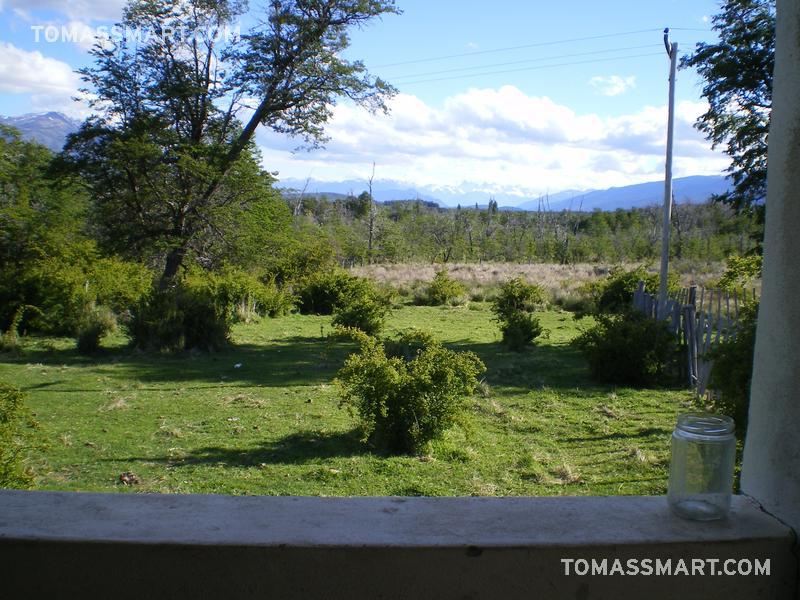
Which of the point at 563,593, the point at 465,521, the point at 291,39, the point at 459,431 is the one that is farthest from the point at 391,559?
the point at 291,39

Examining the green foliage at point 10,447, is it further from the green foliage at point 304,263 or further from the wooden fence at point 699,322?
the green foliage at point 304,263

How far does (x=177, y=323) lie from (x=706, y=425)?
12956 mm

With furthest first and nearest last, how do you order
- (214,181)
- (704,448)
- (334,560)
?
(214,181), (704,448), (334,560)

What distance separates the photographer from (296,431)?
8.12 meters

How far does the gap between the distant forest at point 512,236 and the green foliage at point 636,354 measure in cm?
2895

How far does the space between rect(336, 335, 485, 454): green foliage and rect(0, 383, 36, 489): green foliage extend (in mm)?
3166

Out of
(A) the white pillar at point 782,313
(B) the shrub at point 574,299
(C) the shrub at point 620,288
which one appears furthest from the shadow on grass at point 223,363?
(B) the shrub at point 574,299

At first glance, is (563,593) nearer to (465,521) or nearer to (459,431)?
(465,521)

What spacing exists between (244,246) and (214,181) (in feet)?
6.49

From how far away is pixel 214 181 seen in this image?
18516 millimetres

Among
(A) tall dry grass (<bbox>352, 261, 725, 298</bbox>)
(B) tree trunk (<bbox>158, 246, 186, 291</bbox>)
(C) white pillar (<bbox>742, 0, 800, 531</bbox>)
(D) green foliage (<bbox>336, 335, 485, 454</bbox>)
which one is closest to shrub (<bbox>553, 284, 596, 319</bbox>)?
(A) tall dry grass (<bbox>352, 261, 725, 298</bbox>)

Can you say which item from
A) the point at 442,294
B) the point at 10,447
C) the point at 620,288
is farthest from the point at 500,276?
the point at 10,447

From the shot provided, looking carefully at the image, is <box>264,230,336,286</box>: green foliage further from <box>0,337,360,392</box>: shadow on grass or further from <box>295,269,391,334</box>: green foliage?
<box>0,337,360,392</box>: shadow on grass

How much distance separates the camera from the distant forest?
47.1 m
